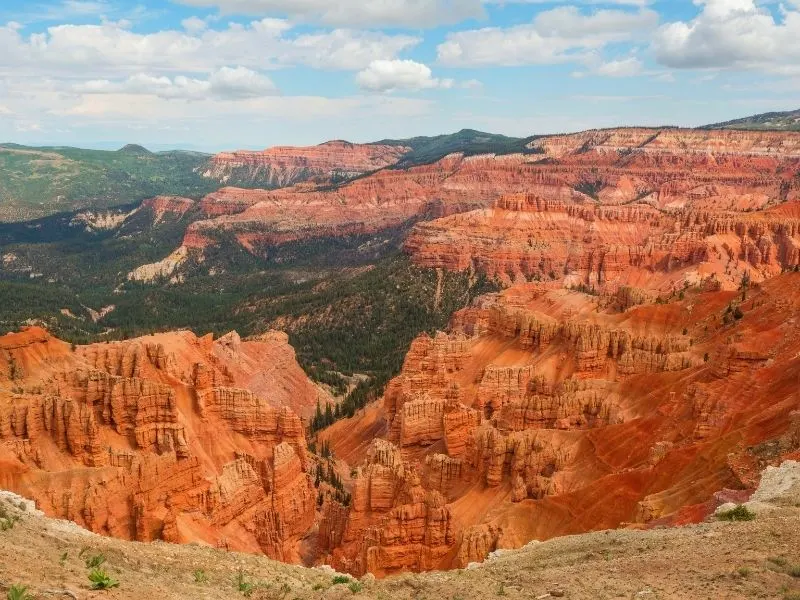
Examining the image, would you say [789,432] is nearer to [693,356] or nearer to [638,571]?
[638,571]

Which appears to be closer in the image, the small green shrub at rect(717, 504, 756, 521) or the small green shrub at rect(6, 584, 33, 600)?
the small green shrub at rect(6, 584, 33, 600)

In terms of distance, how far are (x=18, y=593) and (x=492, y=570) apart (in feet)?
43.6

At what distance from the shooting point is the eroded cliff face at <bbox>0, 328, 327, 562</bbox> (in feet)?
130

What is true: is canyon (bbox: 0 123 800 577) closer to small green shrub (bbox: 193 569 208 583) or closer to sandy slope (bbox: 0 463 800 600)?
sandy slope (bbox: 0 463 800 600)

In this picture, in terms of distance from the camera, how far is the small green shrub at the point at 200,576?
66.6 feet

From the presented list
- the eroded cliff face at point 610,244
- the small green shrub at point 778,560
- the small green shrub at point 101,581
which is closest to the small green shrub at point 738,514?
the small green shrub at point 778,560

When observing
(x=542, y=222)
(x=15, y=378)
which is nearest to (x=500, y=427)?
(x=15, y=378)

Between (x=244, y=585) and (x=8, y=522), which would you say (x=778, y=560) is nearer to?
(x=244, y=585)

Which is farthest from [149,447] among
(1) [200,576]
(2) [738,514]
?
(2) [738,514]

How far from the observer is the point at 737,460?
31.6 metres

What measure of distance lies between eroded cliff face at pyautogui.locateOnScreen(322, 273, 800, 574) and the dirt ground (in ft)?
20.8

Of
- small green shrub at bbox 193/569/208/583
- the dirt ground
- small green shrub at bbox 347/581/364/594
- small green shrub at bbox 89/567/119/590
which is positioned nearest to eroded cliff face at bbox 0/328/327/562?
the dirt ground

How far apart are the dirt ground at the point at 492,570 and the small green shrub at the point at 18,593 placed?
27 cm

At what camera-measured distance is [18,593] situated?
46.8 feet
